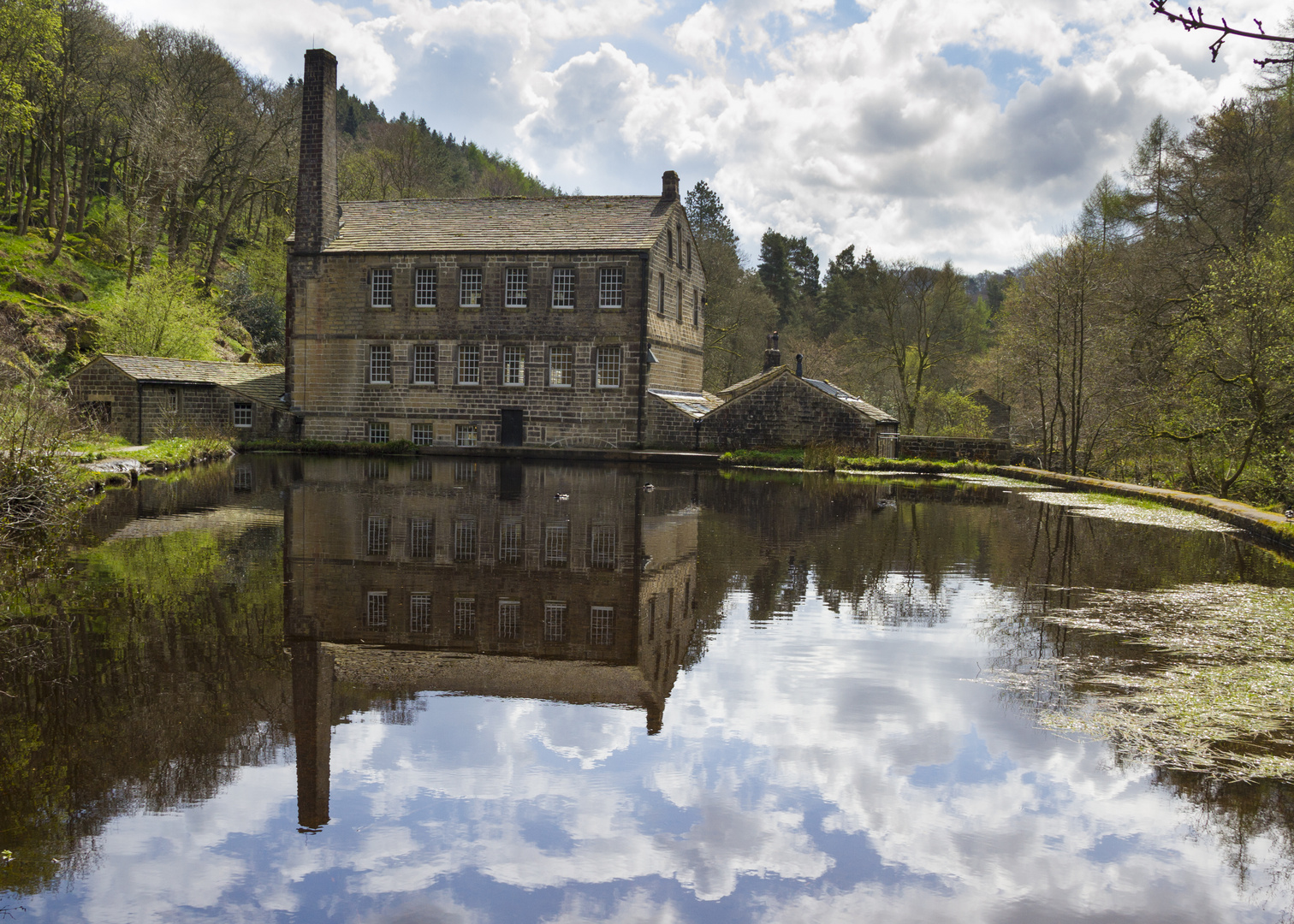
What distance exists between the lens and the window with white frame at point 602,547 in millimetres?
11424

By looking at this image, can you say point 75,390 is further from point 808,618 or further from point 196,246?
point 808,618

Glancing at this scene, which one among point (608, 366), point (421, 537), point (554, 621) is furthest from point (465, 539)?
point (608, 366)

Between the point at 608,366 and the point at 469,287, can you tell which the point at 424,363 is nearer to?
the point at 469,287

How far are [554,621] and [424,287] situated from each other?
30.9 meters

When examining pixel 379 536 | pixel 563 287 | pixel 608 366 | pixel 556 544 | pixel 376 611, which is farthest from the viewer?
pixel 563 287

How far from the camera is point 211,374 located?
118ft

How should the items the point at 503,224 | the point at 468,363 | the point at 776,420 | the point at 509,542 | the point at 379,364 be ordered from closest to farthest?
1. the point at 509,542
2. the point at 776,420
3. the point at 468,363
4. the point at 379,364
5. the point at 503,224

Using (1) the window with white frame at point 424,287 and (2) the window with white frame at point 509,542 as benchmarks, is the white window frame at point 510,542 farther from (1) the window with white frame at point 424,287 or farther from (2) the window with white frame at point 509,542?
(1) the window with white frame at point 424,287

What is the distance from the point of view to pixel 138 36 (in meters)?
48.7

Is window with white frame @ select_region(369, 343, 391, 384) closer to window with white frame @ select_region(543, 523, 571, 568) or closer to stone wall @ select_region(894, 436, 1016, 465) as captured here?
stone wall @ select_region(894, 436, 1016, 465)

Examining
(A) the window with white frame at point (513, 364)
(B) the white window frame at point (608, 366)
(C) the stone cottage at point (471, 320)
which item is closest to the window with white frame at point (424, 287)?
A: (C) the stone cottage at point (471, 320)

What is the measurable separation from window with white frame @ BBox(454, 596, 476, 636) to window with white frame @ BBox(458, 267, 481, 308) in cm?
2911

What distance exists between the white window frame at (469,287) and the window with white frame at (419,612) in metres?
29.0

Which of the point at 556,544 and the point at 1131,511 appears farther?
the point at 1131,511
